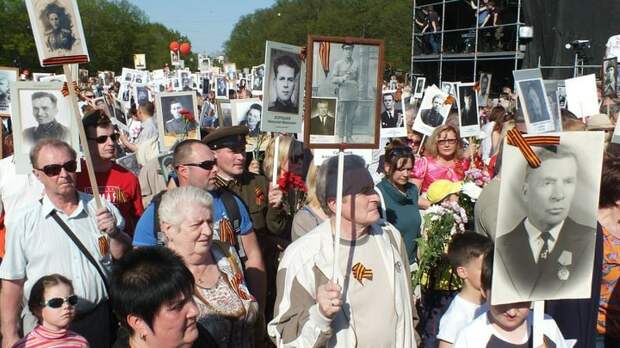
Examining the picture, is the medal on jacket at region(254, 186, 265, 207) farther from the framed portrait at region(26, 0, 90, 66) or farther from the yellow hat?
the framed portrait at region(26, 0, 90, 66)

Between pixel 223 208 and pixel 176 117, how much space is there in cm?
301

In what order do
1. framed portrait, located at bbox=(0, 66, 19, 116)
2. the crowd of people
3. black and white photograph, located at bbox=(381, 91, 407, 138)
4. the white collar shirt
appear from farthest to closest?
black and white photograph, located at bbox=(381, 91, 407, 138) < framed portrait, located at bbox=(0, 66, 19, 116) < the crowd of people < the white collar shirt

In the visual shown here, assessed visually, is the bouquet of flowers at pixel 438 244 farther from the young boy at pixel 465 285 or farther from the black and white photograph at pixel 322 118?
the black and white photograph at pixel 322 118

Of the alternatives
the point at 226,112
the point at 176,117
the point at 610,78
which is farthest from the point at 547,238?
the point at 610,78

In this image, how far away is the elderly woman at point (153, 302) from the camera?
104 inches

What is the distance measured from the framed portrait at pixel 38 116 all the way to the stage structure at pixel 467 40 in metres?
19.3

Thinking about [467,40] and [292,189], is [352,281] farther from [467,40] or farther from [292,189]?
[467,40]

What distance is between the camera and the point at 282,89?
541 cm

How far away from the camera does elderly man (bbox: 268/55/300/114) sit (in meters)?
5.35

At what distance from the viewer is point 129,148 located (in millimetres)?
10312

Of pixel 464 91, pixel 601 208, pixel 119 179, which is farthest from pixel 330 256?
pixel 464 91

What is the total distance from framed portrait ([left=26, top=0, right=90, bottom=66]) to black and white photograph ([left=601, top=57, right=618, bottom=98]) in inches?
306

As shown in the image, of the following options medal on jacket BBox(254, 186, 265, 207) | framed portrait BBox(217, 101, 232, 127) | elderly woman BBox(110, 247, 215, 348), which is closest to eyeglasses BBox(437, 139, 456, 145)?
medal on jacket BBox(254, 186, 265, 207)

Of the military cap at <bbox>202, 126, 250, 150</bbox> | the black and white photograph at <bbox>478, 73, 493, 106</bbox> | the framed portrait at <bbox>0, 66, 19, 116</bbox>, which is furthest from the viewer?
the black and white photograph at <bbox>478, 73, 493, 106</bbox>
